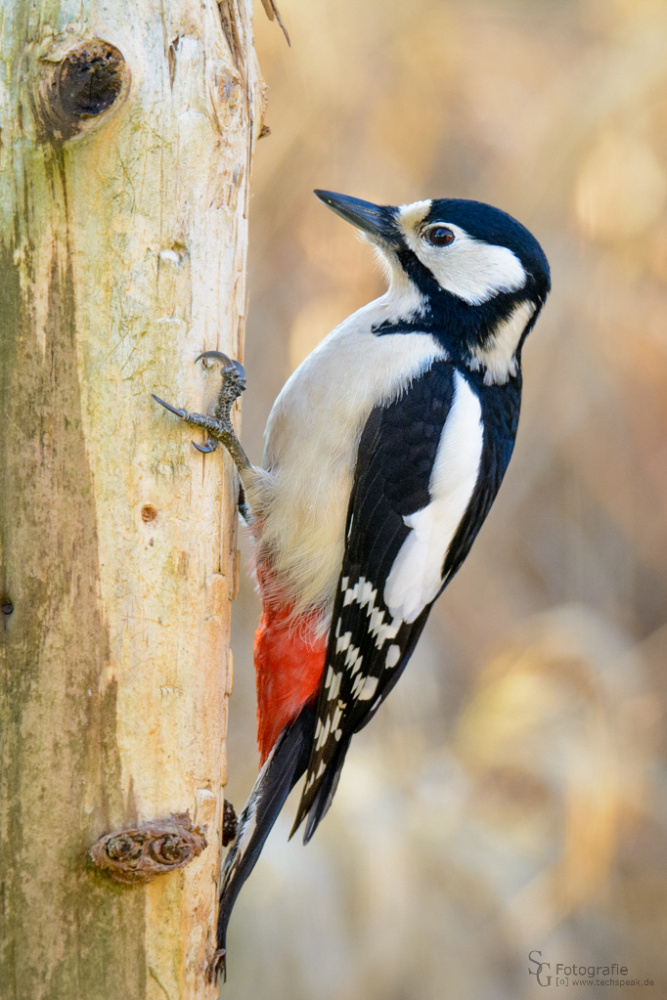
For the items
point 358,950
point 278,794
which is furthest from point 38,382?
point 358,950

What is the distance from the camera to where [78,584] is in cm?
124

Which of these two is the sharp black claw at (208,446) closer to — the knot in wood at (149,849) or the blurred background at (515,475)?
the knot in wood at (149,849)

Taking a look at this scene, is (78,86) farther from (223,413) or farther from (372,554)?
(372,554)

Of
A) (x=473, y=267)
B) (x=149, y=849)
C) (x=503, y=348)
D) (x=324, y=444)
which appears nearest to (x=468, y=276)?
(x=473, y=267)

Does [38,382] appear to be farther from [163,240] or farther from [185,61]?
[185,61]

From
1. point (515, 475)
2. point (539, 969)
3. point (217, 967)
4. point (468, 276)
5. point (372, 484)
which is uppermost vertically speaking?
point (468, 276)

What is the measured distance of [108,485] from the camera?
4.19 ft

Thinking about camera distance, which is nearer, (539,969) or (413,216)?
(413,216)

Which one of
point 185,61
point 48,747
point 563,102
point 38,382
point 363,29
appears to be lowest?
point 48,747

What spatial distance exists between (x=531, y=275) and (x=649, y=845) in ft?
6.94

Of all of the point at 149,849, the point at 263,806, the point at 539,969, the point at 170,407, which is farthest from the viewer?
the point at 539,969

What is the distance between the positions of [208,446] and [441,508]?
0.55 m

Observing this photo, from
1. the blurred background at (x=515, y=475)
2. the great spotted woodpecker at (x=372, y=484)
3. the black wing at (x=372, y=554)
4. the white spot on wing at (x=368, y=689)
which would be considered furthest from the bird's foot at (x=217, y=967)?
the blurred background at (x=515, y=475)

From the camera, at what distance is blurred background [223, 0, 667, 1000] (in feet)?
10.1
